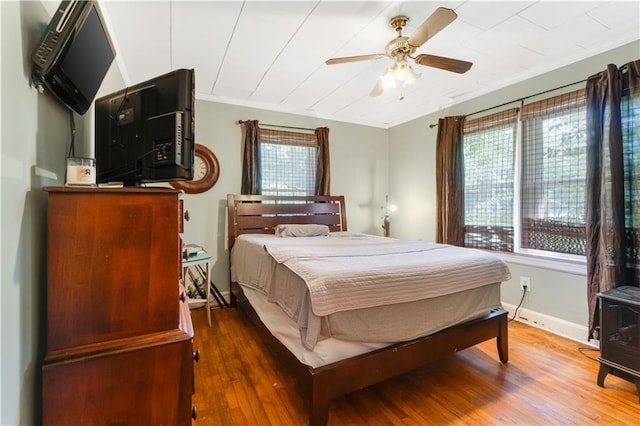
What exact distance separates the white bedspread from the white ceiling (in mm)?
1609

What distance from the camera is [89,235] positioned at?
0.92m

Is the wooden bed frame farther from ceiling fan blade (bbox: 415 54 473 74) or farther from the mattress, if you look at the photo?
ceiling fan blade (bbox: 415 54 473 74)

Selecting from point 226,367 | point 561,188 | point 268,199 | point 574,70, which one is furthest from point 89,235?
point 574,70

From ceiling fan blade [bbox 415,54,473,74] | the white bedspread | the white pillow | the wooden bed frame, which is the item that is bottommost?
the wooden bed frame

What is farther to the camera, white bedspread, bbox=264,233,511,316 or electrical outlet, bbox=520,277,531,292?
electrical outlet, bbox=520,277,531,292

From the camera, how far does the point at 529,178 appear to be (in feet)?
9.48

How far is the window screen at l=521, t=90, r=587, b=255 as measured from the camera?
2.52 m

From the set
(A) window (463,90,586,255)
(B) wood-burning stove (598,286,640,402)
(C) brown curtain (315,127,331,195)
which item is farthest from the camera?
(C) brown curtain (315,127,331,195)

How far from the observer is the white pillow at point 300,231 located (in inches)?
129

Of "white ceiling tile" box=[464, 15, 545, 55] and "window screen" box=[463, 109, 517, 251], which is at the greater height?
"white ceiling tile" box=[464, 15, 545, 55]

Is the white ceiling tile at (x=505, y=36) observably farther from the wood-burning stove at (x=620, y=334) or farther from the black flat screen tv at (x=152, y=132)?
the black flat screen tv at (x=152, y=132)

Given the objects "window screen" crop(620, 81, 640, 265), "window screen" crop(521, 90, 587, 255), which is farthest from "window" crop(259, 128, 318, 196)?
"window screen" crop(620, 81, 640, 265)

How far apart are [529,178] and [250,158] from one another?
303cm

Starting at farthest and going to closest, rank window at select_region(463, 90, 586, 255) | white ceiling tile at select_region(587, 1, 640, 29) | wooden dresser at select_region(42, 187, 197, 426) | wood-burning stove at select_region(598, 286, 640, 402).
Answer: window at select_region(463, 90, 586, 255), white ceiling tile at select_region(587, 1, 640, 29), wood-burning stove at select_region(598, 286, 640, 402), wooden dresser at select_region(42, 187, 197, 426)
